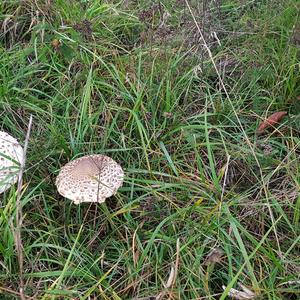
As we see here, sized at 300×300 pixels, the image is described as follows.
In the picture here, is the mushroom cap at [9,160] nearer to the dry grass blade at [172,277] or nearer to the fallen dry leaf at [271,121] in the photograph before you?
the dry grass blade at [172,277]

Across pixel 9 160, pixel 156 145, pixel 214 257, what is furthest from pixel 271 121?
pixel 9 160

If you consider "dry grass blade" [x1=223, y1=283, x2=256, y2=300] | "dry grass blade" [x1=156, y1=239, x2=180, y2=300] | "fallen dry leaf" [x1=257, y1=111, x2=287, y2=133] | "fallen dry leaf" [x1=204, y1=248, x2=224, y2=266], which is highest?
"fallen dry leaf" [x1=257, y1=111, x2=287, y2=133]

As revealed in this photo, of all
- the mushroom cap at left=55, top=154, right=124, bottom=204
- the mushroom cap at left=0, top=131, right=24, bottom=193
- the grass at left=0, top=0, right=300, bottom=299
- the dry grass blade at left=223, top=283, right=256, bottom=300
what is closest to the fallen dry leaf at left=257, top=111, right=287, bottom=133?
the grass at left=0, top=0, right=300, bottom=299

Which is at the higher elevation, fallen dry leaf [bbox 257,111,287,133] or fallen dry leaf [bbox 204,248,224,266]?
fallen dry leaf [bbox 257,111,287,133]

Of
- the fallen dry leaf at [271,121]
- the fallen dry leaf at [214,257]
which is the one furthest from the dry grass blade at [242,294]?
the fallen dry leaf at [271,121]

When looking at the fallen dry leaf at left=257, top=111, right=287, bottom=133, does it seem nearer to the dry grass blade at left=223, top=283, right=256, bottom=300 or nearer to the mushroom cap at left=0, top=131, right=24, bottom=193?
the dry grass blade at left=223, top=283, right=256, bottom=300
